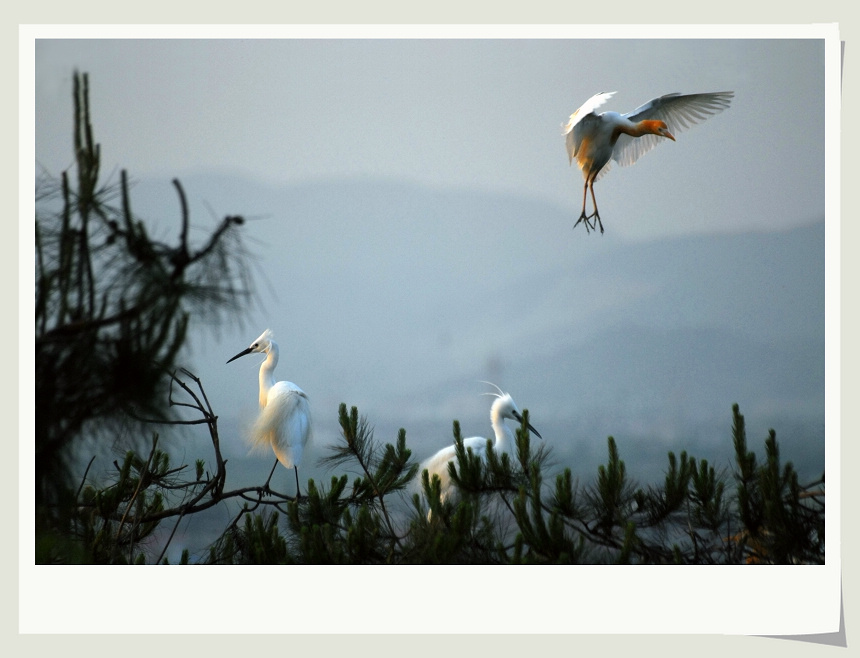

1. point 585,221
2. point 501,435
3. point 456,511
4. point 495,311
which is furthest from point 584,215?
point 456,511

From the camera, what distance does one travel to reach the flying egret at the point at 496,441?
3299 mm

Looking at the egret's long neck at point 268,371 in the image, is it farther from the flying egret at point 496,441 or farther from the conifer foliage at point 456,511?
the flying egret at point 496,441

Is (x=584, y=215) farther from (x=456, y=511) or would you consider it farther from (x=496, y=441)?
(x=456, y=511)

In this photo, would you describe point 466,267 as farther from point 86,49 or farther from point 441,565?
point 86,49

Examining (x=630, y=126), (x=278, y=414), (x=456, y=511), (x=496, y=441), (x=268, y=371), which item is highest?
(x=630, y=126)

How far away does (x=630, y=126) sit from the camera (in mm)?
3172

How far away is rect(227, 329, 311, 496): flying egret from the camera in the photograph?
3393mm

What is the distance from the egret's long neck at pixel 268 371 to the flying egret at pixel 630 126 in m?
1.41

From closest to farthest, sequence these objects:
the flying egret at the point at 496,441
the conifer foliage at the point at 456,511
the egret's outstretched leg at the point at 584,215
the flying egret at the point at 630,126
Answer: the conifer foliage at the point at 456,511, the flying egret at the point at 630,126, the flying egret at the point at 496,441, the egret's outstretched leg at the point at 584,215

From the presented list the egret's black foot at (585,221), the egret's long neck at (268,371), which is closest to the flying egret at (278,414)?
the egret's long neck at (268,371)

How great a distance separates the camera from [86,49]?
3.05m

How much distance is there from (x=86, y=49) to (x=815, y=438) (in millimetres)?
3025

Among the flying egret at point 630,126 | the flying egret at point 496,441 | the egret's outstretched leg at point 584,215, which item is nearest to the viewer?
the flying egret at point 630,126

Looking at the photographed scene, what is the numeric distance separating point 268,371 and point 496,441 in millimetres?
968
